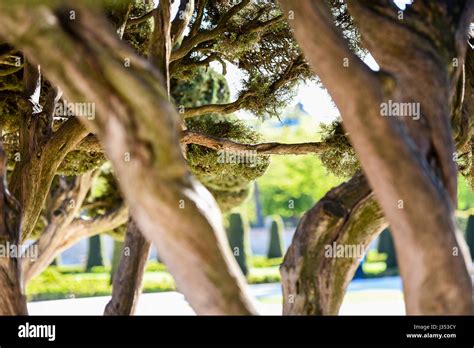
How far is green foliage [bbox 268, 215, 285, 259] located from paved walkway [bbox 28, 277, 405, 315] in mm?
3667

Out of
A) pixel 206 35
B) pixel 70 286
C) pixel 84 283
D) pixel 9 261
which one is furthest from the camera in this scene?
pixel 84 283

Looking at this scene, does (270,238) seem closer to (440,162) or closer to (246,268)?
(246,268)

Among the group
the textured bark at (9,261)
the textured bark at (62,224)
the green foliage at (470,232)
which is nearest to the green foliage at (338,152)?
the textured bark at (9,261)

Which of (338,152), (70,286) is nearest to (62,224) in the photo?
(70,286)

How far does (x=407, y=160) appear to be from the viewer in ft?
15.3

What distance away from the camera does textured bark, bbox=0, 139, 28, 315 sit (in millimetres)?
5730

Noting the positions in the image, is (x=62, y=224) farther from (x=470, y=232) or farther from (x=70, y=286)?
(x=470, y=232)

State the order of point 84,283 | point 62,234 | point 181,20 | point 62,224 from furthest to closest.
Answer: point 84,283, point 62,234, point 62,224, point 181,20

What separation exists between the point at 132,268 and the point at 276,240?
22054mm

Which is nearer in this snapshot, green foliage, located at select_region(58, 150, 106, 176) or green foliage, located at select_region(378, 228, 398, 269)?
green foliage, located at select_region(58, 150, 106, 176)

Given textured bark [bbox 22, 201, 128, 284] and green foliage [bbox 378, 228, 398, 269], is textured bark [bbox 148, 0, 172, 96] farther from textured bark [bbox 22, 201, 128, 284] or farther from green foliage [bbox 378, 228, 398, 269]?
green foliage [bbox 378, 228, 398, 269]

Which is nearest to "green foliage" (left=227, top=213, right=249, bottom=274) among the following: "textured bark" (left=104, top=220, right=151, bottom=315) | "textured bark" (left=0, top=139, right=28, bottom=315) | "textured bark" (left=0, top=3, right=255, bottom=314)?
"textured bark" (left=104, top=220, right=151, bottom=315)

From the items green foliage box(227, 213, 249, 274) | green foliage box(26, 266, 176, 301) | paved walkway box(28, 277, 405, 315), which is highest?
green foliage box(227, 213, 249, 274)
